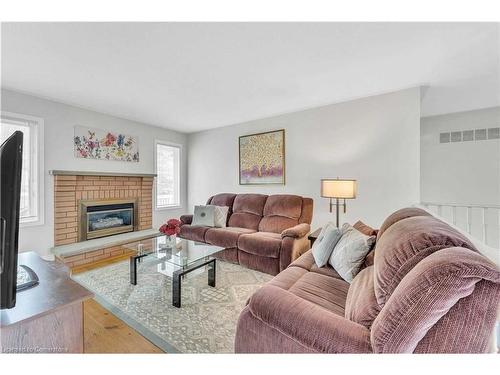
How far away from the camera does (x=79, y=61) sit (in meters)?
2.13

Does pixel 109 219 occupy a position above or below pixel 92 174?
below

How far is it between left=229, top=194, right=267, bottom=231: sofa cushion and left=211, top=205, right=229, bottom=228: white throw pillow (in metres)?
0.13

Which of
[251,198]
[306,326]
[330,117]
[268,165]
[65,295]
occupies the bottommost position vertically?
[306,326]

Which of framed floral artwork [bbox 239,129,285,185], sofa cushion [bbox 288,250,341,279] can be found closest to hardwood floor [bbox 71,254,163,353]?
sofa cushion [bbox 288,250,341,279]

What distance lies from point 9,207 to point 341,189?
8.95 ft

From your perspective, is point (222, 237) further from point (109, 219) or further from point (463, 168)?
point (463, 168)

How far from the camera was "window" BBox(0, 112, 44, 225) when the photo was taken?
2.96 metres

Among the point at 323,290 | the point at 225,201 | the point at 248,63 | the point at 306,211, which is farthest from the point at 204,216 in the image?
the point at 323,290

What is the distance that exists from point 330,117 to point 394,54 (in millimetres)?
1335

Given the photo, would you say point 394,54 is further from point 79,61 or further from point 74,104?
point 74,104

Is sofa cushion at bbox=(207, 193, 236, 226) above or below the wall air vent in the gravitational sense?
below

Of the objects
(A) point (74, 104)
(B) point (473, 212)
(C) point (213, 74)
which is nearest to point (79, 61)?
(C) point (213, 74)

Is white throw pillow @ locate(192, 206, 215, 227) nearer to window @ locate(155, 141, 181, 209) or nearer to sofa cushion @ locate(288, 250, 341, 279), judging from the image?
window @ locate(155, 141, 181, 209)

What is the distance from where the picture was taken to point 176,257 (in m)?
2.32
